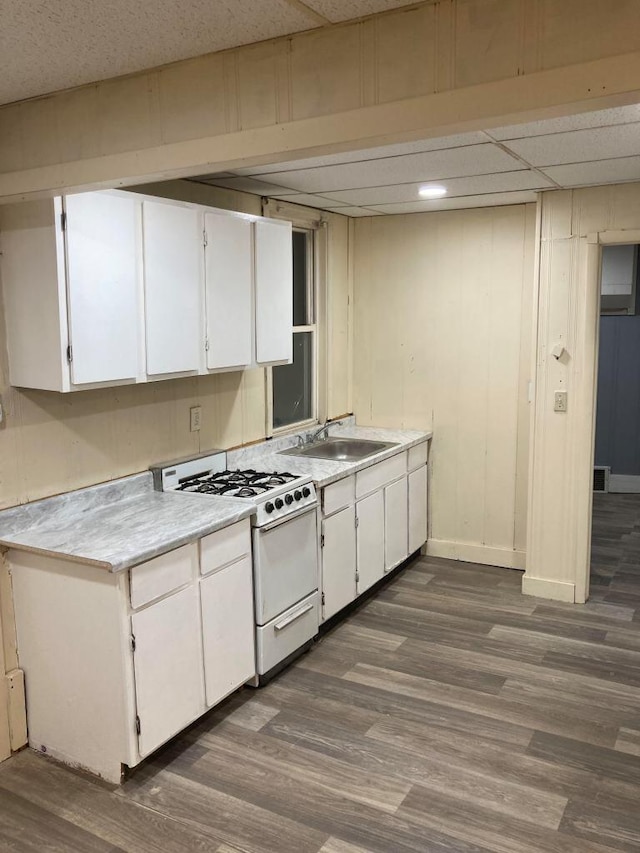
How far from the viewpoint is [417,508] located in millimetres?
4938

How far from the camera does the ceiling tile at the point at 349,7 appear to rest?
66.3 inches

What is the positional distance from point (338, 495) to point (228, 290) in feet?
4.03

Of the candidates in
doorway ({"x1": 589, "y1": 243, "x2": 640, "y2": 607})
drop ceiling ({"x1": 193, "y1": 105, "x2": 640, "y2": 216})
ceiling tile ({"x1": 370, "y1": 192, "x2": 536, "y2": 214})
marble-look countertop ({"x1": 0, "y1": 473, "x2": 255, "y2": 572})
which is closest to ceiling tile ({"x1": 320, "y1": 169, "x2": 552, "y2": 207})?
drop ceiling ({"x1": 193, "y1": 105, "x2": 640, "y2": 216})

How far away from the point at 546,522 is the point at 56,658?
9.40ft

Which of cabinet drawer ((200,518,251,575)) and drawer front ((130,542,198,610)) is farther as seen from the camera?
cabinet drawer ((200,518,251,575))

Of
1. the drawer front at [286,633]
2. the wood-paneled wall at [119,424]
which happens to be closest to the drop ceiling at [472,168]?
the wood-paneled wall at [119,424]

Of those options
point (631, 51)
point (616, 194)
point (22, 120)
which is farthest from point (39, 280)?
point (616, 194)

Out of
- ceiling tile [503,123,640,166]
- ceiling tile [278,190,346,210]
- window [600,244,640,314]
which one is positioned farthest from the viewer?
window [600,244,640,314]

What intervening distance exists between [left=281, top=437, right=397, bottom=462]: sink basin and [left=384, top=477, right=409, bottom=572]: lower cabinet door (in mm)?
264

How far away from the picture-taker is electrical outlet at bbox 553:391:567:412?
425 centimetres

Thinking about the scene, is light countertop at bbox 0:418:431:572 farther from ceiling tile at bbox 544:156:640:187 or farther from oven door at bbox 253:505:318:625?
ceiling tile at bbox 544:156:640:187

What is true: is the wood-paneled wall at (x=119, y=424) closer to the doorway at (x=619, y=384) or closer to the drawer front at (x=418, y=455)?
the drawer front at (x=418, y=455)

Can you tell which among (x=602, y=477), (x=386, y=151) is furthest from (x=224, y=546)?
(x=602, y=477)

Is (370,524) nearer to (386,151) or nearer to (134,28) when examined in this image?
(386,151)
